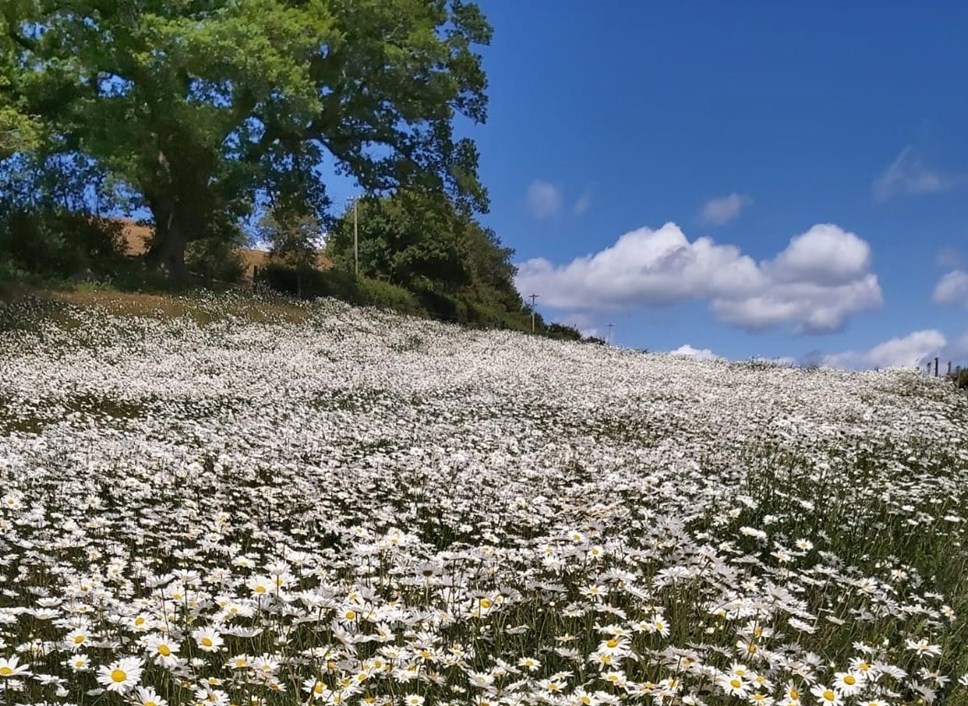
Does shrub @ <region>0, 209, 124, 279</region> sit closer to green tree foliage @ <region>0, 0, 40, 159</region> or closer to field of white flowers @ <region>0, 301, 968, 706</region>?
green tree foliage @ <region>0, 0, 40, 159</region>

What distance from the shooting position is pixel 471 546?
6395 millimetres

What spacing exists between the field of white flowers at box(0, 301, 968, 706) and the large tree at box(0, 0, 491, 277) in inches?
613

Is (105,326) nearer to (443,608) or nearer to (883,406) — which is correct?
(883,406)

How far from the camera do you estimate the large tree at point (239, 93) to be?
30641 millimetres

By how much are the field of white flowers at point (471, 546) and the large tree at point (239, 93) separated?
1557cm

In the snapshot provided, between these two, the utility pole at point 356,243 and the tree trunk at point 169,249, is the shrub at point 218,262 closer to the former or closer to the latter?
the tree trunk at point 169,249

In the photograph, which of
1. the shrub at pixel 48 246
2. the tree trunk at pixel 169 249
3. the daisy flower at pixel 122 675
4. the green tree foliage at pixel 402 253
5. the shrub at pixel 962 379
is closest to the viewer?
the daisy flower at pixel 122 675

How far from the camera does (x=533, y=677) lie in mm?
4223

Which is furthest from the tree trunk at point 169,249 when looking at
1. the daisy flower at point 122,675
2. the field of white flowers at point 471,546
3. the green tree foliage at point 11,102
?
the daisy flower at point 122,675

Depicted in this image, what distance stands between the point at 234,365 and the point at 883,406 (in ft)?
52.2

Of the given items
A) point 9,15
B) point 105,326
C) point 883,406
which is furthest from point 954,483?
point 9,15

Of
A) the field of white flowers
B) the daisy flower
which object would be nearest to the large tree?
the field of white flowers

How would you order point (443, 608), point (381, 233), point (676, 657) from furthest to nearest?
point (381, 233) → point (443, 608) → point (676, 657)

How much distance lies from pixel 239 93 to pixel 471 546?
1249 inches
